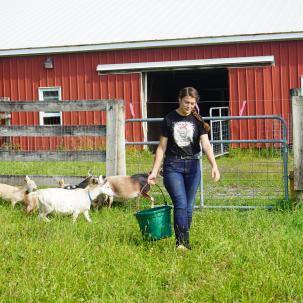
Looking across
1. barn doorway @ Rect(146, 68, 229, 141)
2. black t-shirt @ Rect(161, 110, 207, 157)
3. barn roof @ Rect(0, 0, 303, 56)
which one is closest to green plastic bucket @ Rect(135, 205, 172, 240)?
black t-shirt @ Rect(161, 110, 207, 157)

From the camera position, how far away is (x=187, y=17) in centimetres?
1980

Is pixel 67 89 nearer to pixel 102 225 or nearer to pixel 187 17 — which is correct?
pixel 187 17

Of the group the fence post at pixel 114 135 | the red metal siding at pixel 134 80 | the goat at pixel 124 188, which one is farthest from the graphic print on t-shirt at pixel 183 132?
the red metal siding at pixel 134 80

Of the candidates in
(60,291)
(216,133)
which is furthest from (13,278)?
(216,133)

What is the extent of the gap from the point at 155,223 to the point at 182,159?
0.73 m

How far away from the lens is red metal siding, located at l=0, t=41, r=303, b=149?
17.5 metres

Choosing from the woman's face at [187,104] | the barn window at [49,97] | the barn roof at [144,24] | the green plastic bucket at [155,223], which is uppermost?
the barn roof at [144,24]

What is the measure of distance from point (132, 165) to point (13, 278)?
7.42m

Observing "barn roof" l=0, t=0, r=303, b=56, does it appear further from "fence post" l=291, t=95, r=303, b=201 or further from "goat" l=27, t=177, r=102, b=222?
"goat" l=27, t=177, r=102, b=222

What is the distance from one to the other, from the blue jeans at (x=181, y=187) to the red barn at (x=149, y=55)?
35.2 ft

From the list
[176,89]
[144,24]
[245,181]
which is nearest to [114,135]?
[245,181]

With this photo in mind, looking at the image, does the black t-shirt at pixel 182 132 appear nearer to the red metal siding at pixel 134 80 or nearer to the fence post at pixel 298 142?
the fence post at pixel 298 142

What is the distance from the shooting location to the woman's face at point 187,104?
6641 millimetres

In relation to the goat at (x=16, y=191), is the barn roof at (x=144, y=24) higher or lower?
higher
